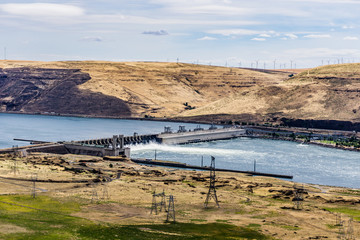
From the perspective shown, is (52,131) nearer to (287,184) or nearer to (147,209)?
(287,184)

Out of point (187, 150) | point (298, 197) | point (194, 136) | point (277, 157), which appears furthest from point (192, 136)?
point (298, 197)

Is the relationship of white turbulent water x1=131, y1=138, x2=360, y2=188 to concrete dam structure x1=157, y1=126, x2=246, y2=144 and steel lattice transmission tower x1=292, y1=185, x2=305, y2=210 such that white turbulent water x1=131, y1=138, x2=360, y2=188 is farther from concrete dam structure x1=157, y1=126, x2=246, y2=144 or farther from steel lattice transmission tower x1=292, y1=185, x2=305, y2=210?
steel lattice transmission tower x1=292, y1=185, x2=305, y2=210

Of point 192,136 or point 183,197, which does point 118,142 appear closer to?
point 192,136

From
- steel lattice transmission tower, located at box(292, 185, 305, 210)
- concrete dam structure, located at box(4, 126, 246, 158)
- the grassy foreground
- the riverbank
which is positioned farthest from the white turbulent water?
the grassy foreground

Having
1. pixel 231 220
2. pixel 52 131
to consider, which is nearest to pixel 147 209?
pixel 231 220

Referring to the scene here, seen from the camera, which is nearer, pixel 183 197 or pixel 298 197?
pixel 183 197
